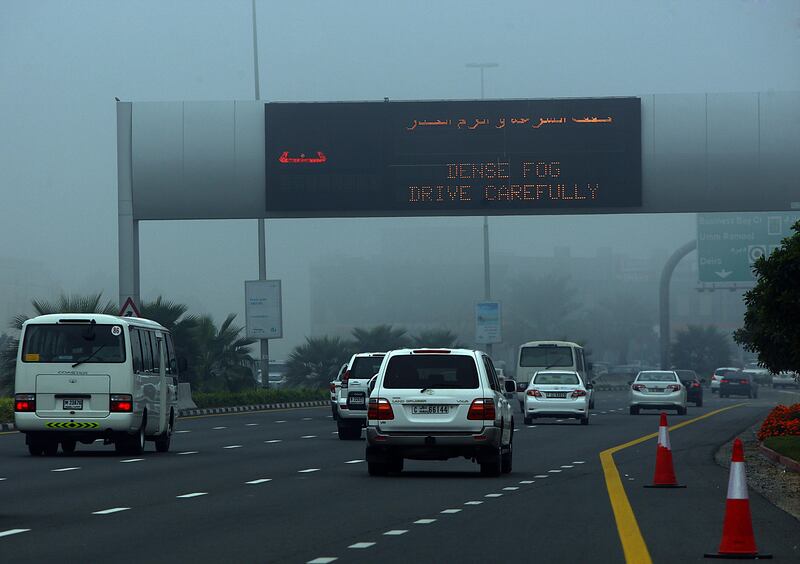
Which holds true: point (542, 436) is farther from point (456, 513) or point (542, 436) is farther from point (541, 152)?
point (456, 513)

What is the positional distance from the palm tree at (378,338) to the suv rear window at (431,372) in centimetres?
5758

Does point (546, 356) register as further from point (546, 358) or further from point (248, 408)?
point (248, 408)

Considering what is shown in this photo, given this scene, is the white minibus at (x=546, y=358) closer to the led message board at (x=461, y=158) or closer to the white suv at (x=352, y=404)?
the led message board at (x=461, y=158)

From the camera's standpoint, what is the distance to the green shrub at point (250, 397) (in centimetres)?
5206

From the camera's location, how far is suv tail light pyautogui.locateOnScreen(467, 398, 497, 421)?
20.6 m

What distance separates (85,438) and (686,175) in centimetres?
2091

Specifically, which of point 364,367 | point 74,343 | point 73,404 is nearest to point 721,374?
point 364,367

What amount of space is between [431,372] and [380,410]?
37.3 inches

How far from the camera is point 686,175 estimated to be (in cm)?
4156

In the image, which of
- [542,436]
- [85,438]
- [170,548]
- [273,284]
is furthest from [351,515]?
[273,284]

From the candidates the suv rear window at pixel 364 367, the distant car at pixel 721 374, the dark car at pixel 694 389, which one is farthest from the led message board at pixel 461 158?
the distant car at pixel 721 374

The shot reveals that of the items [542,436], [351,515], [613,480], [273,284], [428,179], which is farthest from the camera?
[273,284]

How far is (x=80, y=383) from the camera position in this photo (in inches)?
1020

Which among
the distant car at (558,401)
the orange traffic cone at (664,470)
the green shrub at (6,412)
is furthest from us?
the distant car at (558,401)
